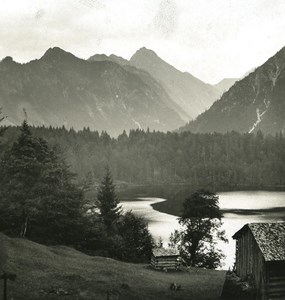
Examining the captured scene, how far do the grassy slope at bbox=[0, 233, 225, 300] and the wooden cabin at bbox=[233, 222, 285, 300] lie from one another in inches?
188

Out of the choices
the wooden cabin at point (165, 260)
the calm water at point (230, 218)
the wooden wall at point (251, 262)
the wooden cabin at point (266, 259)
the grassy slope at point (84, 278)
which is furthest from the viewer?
the calm water at point (230, 218)

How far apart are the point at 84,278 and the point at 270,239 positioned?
51.0 ft

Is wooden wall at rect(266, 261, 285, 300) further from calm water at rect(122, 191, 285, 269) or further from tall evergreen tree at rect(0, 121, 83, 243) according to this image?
calm water at rect(122, 191, 285, 269)

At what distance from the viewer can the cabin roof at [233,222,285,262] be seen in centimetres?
3056

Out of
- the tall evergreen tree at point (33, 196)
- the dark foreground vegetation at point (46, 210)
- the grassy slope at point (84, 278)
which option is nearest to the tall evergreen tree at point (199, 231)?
the dark foreground vegetation at point (46, 210)

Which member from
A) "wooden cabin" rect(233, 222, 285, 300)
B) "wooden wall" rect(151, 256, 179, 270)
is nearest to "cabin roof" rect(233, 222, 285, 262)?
"wooden cabin" rect(233, 222, 285, 300)

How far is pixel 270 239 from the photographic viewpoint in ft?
104

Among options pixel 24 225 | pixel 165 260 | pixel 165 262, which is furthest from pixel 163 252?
pixel 24 225

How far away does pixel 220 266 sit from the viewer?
62.0m

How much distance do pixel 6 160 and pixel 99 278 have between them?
74.9 feet

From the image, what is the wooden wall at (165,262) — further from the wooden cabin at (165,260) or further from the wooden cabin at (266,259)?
the wooden cabin at (266,259)

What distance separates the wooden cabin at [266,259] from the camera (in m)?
30.5

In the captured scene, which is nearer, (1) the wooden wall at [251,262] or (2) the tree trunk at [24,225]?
(1) the wooden wall at [251,262]

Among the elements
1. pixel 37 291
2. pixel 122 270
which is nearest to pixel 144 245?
pixel 122 270
